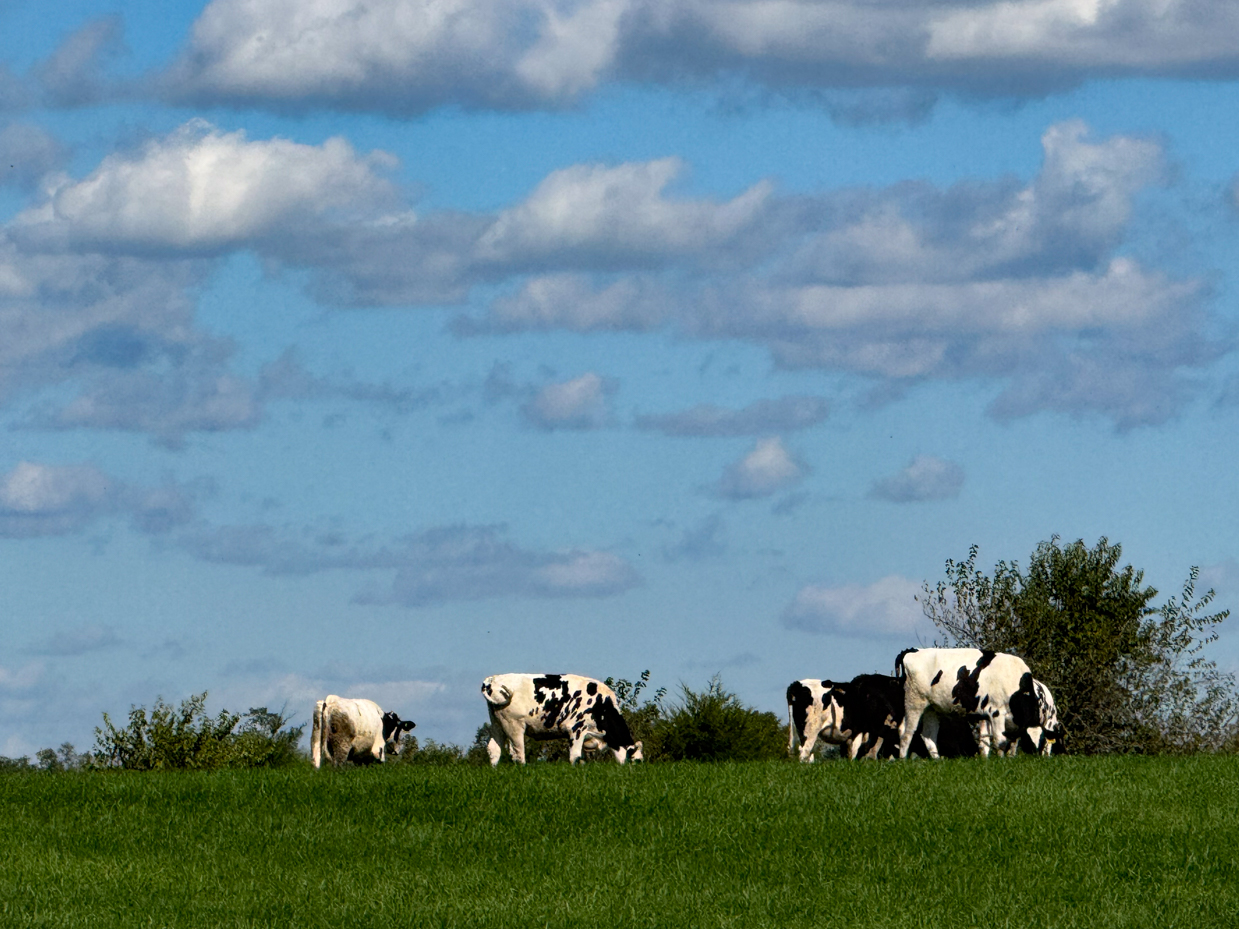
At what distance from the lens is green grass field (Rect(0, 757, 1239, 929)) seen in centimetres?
1716

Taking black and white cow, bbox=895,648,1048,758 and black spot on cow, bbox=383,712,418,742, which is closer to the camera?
black and white cow, bbox=895,648,1048,758

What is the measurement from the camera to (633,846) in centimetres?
2022

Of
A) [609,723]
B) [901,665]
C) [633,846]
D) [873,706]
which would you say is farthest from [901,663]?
[633,846]

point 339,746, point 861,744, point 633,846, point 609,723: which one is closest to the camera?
point 633,846

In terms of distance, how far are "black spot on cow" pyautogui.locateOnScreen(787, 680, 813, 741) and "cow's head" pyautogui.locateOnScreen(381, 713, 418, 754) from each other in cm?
938

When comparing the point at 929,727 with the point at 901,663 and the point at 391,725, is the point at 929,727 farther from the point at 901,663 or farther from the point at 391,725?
Result: the point at 391,725

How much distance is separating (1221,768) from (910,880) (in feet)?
34.4

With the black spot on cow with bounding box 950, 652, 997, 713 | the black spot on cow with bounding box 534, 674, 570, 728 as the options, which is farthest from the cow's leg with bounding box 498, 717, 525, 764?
the black spot on cow with bounding box 950, 652, 997, 713

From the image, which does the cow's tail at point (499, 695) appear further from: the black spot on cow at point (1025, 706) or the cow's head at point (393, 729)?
the black spot on cow at point (1025, 706)

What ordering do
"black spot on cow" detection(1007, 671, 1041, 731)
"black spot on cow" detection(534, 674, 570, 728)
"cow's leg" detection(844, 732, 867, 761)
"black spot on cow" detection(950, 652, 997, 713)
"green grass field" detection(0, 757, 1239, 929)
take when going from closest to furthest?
"green grass field" detection(0, 757, 1239, 929), "black spot on cow" detection(950, 652, 997, 713), "black spot on cow" detection(1007, 671, 1041, 731), "black spot on cow" detection(534, 674, 570, 728), "cow's leg" detection(844, 732, 867, 761)

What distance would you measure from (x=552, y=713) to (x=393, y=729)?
592 cm

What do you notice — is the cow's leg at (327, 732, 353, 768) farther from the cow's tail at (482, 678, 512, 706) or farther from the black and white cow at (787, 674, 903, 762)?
the black and white cow at (787, 674, 903, 762)

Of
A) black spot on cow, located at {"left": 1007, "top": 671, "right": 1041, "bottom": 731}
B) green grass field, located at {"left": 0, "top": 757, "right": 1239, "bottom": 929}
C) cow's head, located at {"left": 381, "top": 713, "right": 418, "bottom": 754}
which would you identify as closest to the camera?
green grass field, located at {"left": 0, "top": 757, "right": 1239, "bottom": 929}

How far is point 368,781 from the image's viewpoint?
2394cm
